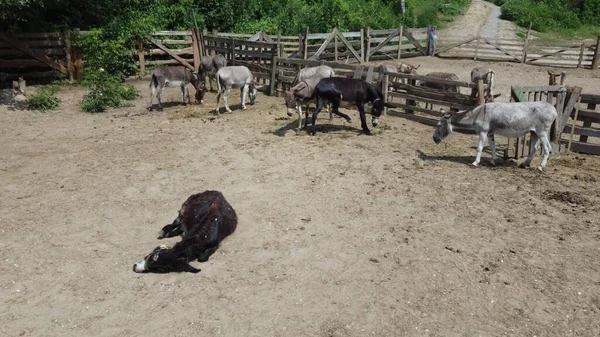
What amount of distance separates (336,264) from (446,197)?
9.73ft

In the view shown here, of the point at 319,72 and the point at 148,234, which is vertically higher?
the point at 319,72

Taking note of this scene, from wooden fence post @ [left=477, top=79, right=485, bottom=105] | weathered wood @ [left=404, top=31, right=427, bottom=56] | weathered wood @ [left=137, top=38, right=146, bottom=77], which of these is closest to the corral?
wooden fence post @ [left=477, top=79, right=485, bottom=105]

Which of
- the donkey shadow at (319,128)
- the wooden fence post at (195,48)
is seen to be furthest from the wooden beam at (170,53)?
the donkey shadow at (319,128)

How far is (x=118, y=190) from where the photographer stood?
923cm

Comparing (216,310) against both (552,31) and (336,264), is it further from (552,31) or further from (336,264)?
(552,31)

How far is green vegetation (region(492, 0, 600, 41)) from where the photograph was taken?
37.4 m

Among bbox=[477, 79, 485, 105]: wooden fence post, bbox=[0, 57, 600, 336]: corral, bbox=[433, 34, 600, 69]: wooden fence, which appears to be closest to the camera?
bbox=[0, 57, 600, 336]: corral

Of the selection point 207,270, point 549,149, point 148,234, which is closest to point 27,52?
point 148,234

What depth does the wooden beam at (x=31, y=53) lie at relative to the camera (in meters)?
17.8

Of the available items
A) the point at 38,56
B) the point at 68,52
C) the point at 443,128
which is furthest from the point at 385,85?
the point at 38,56

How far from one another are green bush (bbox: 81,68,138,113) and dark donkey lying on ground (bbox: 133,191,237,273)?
8.83m

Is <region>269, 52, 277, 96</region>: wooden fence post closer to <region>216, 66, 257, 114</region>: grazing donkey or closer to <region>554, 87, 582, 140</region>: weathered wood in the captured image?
<region>216, 66, 257, 114</region>: grazing donkey

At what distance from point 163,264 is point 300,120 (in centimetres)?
708

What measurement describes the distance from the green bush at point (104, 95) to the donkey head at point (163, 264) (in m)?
10.2
